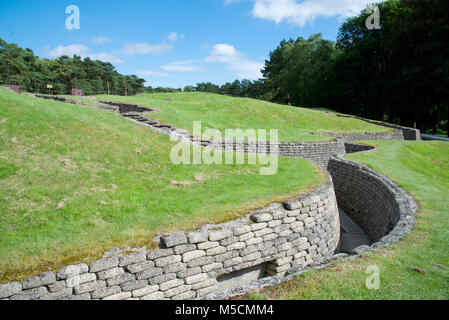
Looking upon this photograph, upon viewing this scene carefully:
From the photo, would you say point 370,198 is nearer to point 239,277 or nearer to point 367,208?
point 367,208

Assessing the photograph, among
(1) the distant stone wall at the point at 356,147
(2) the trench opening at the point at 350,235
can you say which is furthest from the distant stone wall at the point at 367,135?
(2) the trench opening at the point at 350,235

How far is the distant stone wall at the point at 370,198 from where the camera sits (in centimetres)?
879

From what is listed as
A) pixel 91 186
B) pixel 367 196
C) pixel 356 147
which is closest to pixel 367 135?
pixel 356 147

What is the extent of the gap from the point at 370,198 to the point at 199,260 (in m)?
9.12

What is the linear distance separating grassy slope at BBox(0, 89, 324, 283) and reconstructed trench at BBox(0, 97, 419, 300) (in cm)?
36

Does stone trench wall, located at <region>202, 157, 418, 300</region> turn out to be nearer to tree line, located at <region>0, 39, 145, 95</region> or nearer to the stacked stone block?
the stacked stone block

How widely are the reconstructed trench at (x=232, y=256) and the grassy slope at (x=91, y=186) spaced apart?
358 millimetres

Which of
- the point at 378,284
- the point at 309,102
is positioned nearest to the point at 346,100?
the point at 309,102

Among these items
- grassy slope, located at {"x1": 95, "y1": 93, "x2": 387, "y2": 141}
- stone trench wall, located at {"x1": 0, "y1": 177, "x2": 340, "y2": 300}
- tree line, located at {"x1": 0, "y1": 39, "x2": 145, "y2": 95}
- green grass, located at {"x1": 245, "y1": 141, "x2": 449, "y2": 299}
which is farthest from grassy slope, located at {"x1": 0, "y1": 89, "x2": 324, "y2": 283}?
tree line, located at {"x1": 0, "y1": 39, "x2": 145, "y2": 95}

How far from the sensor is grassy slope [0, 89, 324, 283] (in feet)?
17.3

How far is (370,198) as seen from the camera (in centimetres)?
1184

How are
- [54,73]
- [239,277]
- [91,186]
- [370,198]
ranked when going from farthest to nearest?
[54,73]
[370,198]
[91,186]
[239,277]

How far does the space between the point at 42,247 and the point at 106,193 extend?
213 centimetres
